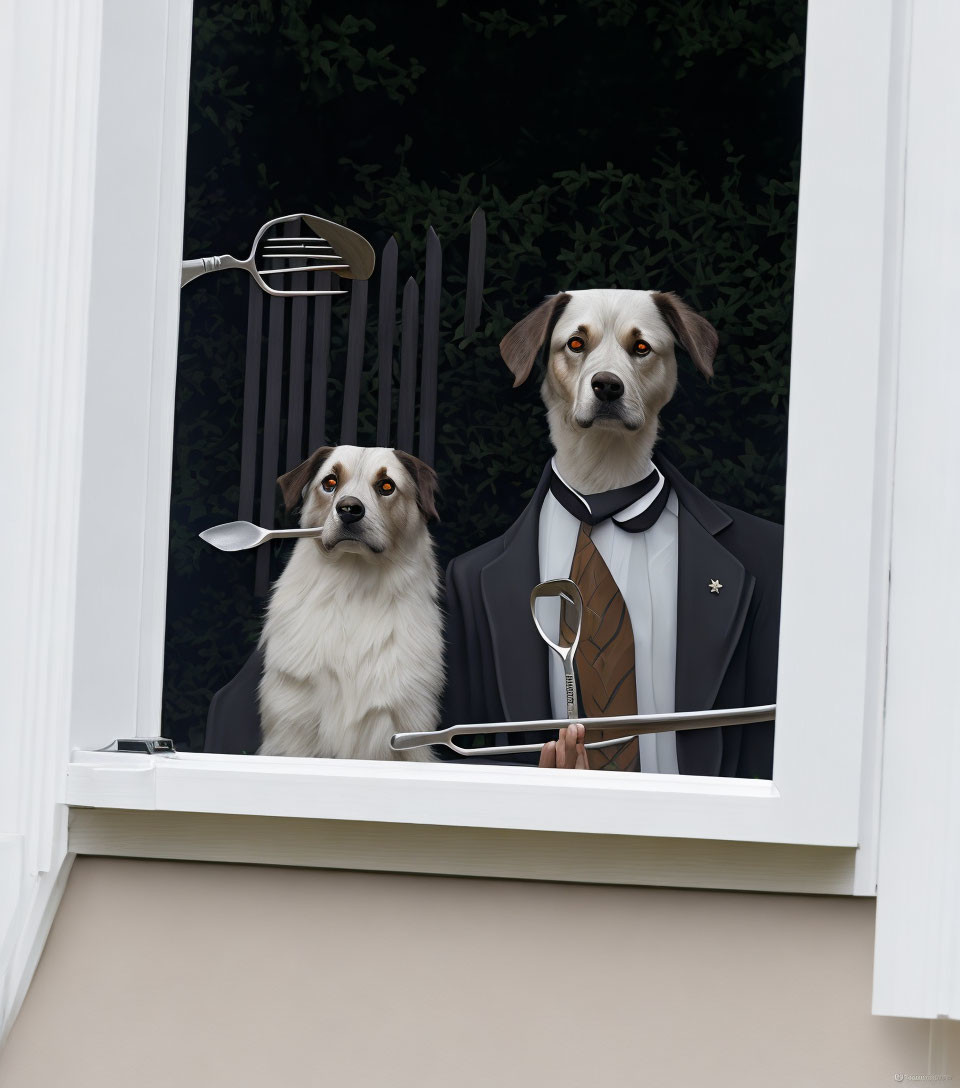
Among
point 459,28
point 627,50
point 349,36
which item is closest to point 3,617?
point 349,36

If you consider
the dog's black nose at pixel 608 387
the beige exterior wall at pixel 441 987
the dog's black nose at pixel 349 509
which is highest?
the dog's black nose at pixel 608 387

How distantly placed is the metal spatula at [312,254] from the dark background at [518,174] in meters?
0.07

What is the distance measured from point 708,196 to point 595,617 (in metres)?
0.68

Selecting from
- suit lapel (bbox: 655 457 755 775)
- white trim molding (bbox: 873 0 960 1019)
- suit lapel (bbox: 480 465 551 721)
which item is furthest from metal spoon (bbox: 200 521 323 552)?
white trim molding (bbox: 873 0 960 1019)

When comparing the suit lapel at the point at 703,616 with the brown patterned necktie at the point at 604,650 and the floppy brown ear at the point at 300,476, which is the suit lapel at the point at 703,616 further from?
the floppy brown ear at the point at 300,476

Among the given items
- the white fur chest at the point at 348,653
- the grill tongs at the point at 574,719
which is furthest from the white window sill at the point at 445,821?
the white fur chest at the point at 348,653

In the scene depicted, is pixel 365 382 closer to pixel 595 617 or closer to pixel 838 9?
pixel 595 617

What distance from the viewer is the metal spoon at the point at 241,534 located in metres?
1.42

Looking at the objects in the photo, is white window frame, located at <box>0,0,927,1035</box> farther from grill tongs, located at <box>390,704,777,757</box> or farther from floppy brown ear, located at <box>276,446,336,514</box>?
floppy brown ear, located at <box>276,446,336,514</box>

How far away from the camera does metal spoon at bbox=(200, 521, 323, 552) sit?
142 centimetres

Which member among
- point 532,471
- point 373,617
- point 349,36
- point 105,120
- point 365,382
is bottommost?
point 373,617

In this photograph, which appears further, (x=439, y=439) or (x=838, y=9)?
(x=439, y=439)

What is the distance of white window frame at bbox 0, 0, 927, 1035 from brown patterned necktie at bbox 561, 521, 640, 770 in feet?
0.85

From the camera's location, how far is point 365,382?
61.9 inches
